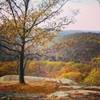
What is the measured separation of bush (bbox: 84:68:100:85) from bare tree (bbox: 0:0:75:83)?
70 centimetres

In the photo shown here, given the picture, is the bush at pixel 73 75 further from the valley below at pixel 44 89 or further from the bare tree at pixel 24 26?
the bare tree at pixel 24 26

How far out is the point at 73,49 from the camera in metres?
4.96

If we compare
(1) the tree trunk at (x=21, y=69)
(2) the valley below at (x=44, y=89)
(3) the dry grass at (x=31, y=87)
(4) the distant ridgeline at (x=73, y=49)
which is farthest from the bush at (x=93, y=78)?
(1) the tree trunk at (x=21, y=69)

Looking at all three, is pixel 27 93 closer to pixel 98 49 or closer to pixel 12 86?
pixel 12 86

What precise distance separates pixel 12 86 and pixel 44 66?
1.62ft

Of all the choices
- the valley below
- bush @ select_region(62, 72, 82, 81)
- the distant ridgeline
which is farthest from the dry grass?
the distant ridgeline

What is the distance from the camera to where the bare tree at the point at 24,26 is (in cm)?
498

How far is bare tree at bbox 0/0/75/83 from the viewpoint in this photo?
4.98 meters

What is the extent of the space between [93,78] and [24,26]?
1.12m

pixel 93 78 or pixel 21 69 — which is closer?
pixel 93 78

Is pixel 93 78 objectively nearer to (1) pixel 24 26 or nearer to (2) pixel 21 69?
(2) pixel 21 69

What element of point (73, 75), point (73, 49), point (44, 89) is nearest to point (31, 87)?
point (44, 89)

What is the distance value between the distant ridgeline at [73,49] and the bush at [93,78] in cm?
19

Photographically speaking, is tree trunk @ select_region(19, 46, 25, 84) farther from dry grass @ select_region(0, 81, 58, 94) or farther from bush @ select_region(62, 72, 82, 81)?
bush @ select_region(62, 72, 82, 81)
